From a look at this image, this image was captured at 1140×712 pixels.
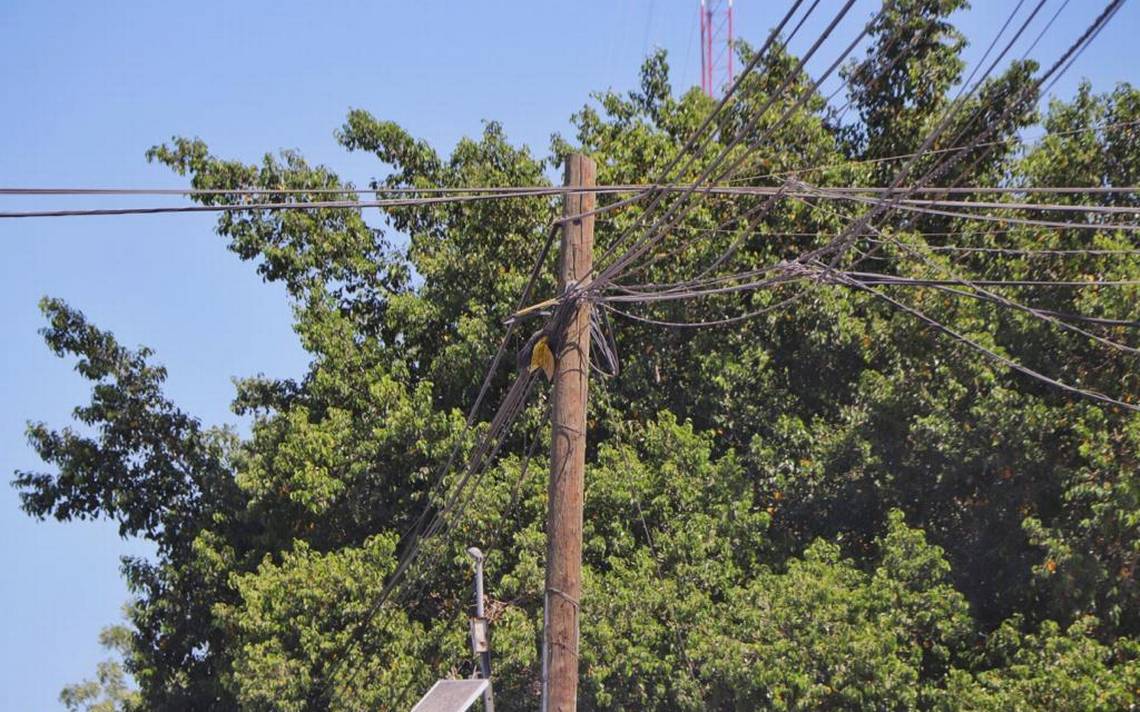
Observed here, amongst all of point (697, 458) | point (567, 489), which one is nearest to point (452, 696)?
point (567, 489)

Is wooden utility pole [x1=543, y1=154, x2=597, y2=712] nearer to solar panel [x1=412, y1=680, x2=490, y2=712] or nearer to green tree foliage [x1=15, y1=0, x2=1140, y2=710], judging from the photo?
solar panel [x1=412, y1=680, x2=490, y2=712]

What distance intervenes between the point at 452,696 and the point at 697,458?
839 centimetres

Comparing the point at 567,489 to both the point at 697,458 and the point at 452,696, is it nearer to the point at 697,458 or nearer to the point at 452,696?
the point at 452,696

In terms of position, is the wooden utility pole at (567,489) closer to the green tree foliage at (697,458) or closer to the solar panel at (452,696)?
the solar panel at (452,696)

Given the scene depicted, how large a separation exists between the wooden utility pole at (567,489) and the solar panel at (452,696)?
1.92ft

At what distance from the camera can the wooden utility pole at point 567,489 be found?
34.0 feet

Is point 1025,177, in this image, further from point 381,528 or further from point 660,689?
point 381,528

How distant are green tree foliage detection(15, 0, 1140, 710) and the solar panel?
17.2ft

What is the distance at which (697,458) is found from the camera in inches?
701

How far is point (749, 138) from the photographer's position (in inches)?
815

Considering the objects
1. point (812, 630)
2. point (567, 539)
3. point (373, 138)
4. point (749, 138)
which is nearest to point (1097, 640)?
point (812, 630)

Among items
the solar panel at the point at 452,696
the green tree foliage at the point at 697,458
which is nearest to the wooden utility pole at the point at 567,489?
the solar panel at the point at 452,696

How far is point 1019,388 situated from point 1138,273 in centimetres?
182

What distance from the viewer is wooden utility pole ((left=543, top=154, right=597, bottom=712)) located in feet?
34.0
